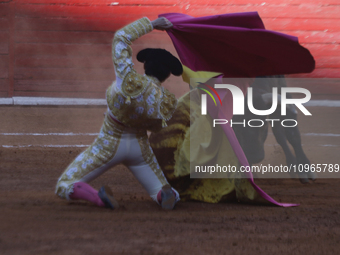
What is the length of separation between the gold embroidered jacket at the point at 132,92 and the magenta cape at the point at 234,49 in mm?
340

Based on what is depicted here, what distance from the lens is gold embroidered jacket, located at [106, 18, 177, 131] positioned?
6.69 feet

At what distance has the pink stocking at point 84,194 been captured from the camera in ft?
6.97

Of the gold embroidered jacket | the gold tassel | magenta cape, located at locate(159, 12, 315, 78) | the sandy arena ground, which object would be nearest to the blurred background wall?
the sandy arena ground

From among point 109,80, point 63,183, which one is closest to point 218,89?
point 63,183

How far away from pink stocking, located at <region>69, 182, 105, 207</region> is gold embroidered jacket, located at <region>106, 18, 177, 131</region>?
39cm

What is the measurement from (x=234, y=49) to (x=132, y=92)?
747 mm

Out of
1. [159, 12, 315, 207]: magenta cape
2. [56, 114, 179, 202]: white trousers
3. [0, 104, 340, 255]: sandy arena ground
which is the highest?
[159, 12, 315, 207]: magenta cape

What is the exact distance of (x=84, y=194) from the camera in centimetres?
213

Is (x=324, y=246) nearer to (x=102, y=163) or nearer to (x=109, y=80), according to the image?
(x=102, y=163)

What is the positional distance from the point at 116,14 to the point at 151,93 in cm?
450

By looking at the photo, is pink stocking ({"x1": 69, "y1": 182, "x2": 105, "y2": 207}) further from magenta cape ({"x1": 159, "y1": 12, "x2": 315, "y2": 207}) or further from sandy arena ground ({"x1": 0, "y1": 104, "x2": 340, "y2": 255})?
magenta cape ({"x1": 159, "y1": 12, "x2": 315, "y2": 207})

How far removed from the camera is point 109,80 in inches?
249

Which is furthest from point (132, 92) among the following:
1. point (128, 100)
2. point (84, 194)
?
point (84, 194)

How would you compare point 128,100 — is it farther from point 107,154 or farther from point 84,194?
point 84,194
